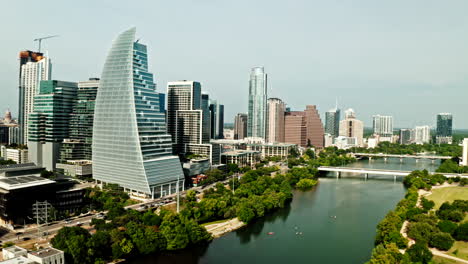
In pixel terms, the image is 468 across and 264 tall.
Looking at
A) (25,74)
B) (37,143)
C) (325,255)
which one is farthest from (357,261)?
(25,74)

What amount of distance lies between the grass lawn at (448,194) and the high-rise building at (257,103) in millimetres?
57289

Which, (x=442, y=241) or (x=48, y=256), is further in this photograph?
(x=442, y=241)

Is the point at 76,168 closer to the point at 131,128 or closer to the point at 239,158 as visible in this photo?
the point at 131,128

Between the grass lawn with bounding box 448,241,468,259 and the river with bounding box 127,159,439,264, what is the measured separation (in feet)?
18.9

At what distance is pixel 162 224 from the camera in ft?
96.8

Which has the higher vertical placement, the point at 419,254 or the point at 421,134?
the point at 421,134

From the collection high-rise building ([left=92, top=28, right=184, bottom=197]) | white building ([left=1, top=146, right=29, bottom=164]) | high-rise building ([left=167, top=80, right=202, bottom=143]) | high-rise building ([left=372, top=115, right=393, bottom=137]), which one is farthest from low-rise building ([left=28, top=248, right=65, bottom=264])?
high-rise building ([left=372, top=115, right=393, bottom=137])

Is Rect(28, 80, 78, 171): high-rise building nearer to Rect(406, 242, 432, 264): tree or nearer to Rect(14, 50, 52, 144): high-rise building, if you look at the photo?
Rect(14, 50, 52, 144): high-rise building

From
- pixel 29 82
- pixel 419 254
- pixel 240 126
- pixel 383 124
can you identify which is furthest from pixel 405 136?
pixel 419 254

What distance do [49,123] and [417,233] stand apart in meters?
49.3

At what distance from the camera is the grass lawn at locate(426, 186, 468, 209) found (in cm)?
4509

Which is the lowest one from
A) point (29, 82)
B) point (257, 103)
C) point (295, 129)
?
point (295, 129)

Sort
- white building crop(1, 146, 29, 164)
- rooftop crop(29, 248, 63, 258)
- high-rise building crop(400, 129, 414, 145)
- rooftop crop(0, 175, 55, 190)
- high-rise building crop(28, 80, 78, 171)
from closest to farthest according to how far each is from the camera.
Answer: rooftop crop(29, 248, 63, 258), rooftop crop(0, 175, 55, 190), high-rise building crop(28, 80, 78, 171), white building crop(1, 146, 29, 164), high-rise building crop(400, 129, 414, 145)

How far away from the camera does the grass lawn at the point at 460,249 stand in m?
26.7
